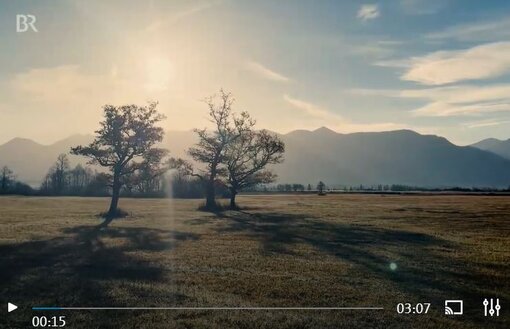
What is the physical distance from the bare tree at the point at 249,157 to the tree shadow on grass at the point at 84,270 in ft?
124

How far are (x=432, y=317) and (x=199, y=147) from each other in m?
55.5

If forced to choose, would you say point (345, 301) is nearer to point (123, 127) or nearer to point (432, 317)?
point (432, 317)

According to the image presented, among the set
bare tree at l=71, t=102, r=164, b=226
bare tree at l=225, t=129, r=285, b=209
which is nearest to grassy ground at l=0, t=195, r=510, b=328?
bare tree at l=71, t=102, r=164, b=226

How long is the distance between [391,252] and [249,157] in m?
45.6

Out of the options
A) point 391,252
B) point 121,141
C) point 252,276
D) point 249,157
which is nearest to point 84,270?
point 252,276

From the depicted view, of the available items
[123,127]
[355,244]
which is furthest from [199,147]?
[355,244]

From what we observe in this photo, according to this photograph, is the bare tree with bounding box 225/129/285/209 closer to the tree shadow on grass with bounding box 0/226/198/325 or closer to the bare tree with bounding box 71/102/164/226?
the bare tree with bounding box 71/102/164/226

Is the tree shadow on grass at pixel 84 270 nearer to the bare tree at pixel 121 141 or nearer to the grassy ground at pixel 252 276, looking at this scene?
the grassy ground at pixel 252 276

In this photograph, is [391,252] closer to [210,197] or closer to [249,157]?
[210,197]

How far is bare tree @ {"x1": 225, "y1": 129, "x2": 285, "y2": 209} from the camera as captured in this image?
6738 cm

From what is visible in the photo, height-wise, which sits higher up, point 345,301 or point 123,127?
point 123,127

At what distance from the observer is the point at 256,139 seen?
68.1 m

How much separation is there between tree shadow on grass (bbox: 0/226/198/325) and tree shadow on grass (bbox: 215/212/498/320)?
7.17 meters

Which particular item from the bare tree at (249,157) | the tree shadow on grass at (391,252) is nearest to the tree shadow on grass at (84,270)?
the tree shadow on grass at (391,252)
